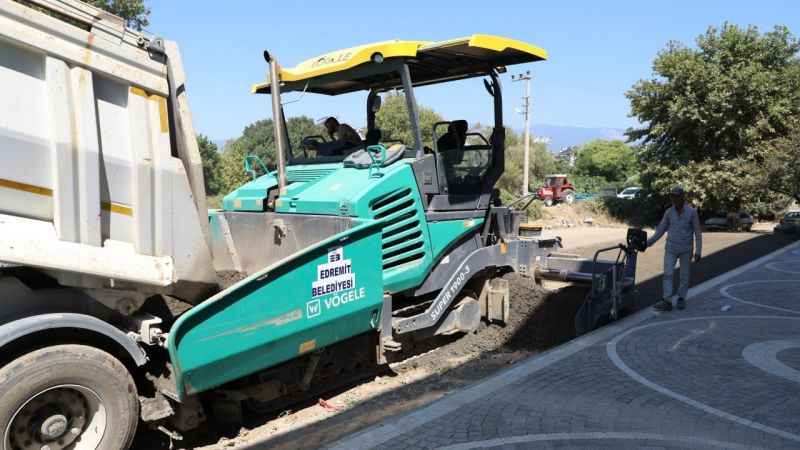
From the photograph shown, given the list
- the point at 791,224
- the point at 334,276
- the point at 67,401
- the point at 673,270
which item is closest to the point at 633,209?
the point at 791,224

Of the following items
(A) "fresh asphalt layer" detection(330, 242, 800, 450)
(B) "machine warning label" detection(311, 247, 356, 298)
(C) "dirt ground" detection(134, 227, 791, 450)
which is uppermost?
(B) "machine warning label" detection(311, 247, 356, 298)

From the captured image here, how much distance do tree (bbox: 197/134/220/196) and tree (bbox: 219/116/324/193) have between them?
88 cm

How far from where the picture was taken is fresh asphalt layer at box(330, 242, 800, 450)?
12.7 ft

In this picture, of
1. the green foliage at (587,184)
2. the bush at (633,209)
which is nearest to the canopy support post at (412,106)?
the bush at (633,209)

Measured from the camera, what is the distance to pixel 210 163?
43.0 meters

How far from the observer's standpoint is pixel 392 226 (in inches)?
212

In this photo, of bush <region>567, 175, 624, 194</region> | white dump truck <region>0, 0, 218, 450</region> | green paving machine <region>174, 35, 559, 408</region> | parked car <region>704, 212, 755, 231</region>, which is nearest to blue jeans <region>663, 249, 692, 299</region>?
green paving machine <region>174, 35, 559, 408</region>

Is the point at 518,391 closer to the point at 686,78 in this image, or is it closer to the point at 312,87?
the point at 312,87

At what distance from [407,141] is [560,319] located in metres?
2.88

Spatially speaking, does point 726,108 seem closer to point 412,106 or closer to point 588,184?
point 412,106

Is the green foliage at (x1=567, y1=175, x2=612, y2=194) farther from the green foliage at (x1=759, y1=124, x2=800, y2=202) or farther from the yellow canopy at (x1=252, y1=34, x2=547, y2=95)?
the yellow canopy at (x1=252, y1=34, x2=547, y2=95)

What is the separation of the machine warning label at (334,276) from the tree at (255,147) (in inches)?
77.8

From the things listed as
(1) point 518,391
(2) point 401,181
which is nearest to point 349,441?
(1) point 518,391

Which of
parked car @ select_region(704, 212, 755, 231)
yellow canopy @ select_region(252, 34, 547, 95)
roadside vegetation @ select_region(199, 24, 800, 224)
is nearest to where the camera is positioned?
yellow canopy @ select_region(252, 34, 547, 95)
